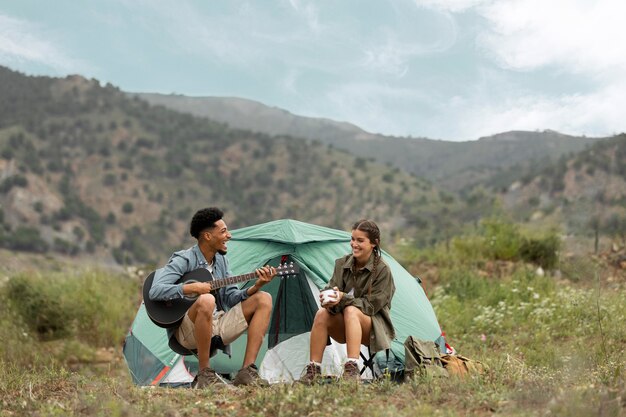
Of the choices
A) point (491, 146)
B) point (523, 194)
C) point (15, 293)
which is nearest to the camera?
point (15, 293)

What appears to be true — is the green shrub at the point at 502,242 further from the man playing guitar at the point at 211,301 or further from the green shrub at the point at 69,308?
the man playing guitar at the point at 211,301

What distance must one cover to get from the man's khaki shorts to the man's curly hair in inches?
24.8

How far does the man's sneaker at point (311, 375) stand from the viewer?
16.1 feet

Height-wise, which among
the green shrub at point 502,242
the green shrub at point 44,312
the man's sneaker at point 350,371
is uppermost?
the green shrub at point 502,242

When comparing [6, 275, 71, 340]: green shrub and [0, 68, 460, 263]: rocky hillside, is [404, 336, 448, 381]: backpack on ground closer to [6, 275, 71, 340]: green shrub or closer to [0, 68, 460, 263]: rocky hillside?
[6, 275, 71, 340]: green shrub

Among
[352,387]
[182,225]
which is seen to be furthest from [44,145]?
[352,387]

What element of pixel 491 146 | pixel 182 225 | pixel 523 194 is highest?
pixel 491 146

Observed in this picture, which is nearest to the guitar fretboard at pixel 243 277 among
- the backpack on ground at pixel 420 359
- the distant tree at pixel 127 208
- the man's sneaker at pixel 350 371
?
the man's sneaker at pixel 350 371

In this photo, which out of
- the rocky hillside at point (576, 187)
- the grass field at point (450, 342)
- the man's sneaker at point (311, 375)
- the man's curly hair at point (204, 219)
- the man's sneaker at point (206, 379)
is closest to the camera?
the grass field at point (450, 342)

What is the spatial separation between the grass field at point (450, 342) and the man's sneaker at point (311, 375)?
0.26 metres

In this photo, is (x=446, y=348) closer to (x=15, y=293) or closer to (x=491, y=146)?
(x=15, y=293)

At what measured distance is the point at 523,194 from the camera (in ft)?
116

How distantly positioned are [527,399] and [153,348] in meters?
3.69

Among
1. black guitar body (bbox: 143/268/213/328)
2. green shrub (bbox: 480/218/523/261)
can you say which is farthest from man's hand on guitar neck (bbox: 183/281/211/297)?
green shrub (bbox: 480/218/523/261)
